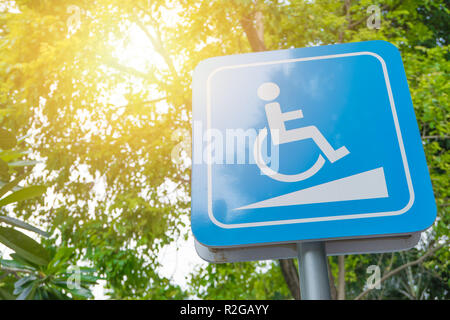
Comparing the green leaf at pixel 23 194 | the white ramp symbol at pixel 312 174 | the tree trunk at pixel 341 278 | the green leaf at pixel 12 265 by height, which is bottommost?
the tree trunk at pixel 341 278

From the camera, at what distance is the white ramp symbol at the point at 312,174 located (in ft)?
3.52

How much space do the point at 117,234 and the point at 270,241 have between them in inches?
205

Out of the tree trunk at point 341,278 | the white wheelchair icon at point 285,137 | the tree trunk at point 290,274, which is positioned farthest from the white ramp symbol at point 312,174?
the tree trunk at point 341,278

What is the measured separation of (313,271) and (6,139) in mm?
1605

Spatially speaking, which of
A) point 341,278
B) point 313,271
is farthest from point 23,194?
point 341,278

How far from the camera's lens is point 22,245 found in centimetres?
166

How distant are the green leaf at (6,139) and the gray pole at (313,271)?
5.00ft

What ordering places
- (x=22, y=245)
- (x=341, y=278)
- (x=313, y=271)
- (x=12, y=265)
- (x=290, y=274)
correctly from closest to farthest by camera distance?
1. (x=313, y=271)
2. (x=22, y=245)
3. (x=12, y=265)
4. (x=290, y=274)
5. (x=341, y=278)

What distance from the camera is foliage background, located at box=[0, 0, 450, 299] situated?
494cm

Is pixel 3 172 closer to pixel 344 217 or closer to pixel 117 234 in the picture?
pixel 344 217

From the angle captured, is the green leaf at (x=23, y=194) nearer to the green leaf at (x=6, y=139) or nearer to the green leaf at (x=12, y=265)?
the green leaf at (x=6, y=139)

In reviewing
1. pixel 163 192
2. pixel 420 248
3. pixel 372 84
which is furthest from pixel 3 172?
pixel 420 248

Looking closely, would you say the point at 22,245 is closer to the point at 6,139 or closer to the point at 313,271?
the point at 6,139

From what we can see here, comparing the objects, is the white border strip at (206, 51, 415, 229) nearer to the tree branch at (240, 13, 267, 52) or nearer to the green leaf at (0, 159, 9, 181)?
the green leaf at (0, 159, 9, 181)
